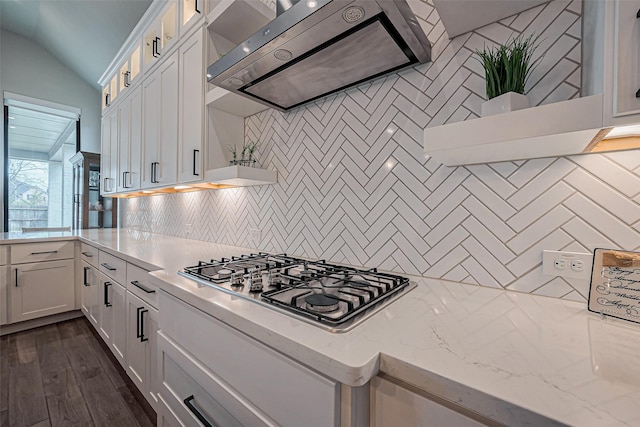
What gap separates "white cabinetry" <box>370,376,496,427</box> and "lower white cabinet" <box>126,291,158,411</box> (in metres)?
1.25

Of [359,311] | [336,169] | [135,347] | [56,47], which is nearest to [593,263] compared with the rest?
[359,311]

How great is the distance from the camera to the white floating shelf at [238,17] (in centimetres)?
147

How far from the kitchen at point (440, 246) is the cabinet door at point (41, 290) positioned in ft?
5.63

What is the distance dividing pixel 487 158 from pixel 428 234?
14.0 inches

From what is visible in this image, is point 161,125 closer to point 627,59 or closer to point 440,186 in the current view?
point 440,186

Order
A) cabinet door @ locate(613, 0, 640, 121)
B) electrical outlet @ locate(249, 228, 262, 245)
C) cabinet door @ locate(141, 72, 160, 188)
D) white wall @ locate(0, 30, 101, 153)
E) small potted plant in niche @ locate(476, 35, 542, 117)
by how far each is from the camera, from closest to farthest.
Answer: cabinet door @ locate(613, 0, 640, 121), small potted plant in niche @ locate(476, 35, 542, 117), electrical outlet @ locate(249, 228, 262, 245), cabinet door @ locate(141, 72, 160, 188), white wall @ locate(0, 30, 101, 153)

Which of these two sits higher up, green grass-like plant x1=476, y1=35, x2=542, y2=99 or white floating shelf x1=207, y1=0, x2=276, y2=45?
white floating shelf x1=207, y1=0, x2=276, y2=45

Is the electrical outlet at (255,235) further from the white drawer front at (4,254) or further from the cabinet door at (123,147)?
the white drawer front at (4,254)

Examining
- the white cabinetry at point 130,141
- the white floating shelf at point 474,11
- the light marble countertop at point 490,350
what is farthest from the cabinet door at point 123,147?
the white floating shelf at point 474,11

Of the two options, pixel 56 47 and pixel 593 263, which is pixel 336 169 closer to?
pixel 593 263

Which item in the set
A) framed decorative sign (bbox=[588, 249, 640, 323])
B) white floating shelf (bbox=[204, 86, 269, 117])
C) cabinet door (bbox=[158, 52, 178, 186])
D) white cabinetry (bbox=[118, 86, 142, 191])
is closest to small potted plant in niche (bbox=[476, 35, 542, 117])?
framed decorative sign (bbox=[588, 249, 640, 323])

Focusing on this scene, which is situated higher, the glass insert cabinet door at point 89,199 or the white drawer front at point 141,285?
the glass insert cabinet door at point 89,199

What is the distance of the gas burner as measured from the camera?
2.42 ft

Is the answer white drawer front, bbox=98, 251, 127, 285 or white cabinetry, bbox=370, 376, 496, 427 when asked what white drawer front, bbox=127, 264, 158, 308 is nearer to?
white drawer front, bbox=98, 251, 127, 285
